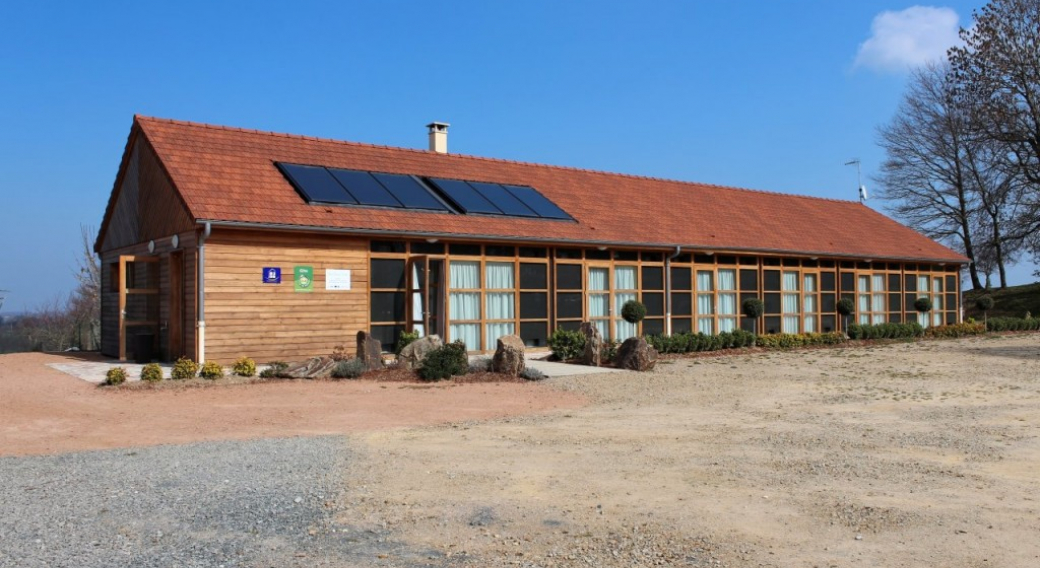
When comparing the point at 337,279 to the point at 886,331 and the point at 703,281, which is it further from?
the point at 886,331

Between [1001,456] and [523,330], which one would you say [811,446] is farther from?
[523,330]

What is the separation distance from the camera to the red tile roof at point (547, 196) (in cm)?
1641

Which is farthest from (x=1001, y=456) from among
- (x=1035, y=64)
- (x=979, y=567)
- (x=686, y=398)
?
(x=1035, y=64)

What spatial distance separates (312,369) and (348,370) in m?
0.62

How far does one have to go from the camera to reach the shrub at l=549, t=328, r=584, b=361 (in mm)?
17406

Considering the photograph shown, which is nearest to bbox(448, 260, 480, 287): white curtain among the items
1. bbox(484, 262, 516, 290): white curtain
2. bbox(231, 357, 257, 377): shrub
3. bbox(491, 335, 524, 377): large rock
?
bbox(484, 262, 516, 290): white curtain

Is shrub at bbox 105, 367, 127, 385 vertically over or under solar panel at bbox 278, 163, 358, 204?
under

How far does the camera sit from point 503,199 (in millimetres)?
20531

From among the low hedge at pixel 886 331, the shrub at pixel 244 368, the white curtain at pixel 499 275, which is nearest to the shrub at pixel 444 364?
the shrub at pixel 244 368

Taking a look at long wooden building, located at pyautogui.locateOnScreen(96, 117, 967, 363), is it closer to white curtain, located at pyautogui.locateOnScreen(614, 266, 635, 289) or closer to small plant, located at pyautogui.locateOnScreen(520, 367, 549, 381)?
white curtain, located at pyautogui.locateOnScreen(614, 266, 635, 289)

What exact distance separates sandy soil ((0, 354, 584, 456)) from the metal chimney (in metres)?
11.2

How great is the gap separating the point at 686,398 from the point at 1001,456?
4.89m

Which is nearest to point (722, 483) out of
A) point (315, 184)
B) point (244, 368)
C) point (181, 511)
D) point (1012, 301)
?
point (181, 511)

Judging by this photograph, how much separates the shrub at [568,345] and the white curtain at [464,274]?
92.9 inches
